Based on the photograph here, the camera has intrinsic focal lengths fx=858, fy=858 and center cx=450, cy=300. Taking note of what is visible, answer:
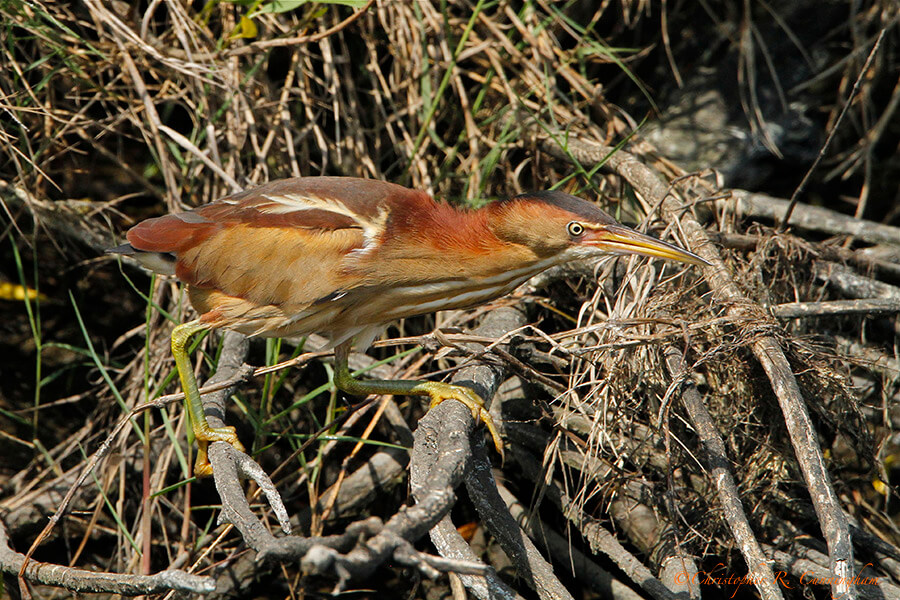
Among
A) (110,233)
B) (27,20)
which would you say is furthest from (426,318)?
(27,20)

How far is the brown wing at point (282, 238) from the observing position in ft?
6.86

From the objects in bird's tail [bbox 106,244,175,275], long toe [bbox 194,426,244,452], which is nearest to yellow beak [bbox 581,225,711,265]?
long toe [bbox 194,426,244,452]

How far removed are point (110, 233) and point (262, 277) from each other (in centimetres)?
98

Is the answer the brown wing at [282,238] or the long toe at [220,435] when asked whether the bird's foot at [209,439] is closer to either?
the long toe at [220,435]

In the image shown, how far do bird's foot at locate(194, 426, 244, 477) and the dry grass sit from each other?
0.11 meters

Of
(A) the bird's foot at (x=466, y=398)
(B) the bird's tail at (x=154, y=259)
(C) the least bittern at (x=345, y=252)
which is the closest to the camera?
(A) the bird's foot at (x=466, y=398)

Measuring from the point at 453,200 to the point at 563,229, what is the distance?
868 mm

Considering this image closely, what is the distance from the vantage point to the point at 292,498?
2541 mm

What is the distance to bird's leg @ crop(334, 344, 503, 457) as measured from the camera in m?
1.97

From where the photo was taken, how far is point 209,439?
204cm

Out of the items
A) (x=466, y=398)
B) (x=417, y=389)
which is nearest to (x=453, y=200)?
(x=417, y=389)

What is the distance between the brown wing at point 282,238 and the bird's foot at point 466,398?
0.34 m

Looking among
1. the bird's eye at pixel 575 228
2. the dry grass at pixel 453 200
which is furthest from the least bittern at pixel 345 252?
the dry grass at pixel 453 200

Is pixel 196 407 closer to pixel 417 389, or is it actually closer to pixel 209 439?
pixel 209 439
